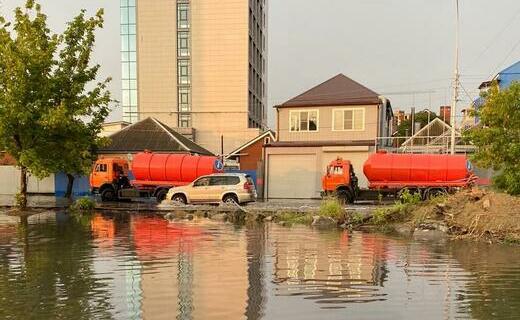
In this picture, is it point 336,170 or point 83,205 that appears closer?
point 83,205

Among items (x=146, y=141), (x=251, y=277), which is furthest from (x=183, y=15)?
(x=251, y=277)

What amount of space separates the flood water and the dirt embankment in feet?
3.85

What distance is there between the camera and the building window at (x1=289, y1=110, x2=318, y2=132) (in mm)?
35969

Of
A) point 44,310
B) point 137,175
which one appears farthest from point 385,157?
point 44,310

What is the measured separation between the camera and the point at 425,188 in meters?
24.7

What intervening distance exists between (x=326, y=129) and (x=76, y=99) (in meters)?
18.8

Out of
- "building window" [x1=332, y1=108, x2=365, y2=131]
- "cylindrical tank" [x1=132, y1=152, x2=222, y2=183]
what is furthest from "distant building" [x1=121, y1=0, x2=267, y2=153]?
"cylindrical tank" [x1=132, y1=152, x2=222, y2=183]

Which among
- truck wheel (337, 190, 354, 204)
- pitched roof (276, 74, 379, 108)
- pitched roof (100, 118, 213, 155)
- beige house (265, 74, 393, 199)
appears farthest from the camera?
pitched roof (100, 118, 213, 155)

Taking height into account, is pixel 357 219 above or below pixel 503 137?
below

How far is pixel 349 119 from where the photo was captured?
3506 centimetres

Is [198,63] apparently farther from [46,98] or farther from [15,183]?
[46,98]

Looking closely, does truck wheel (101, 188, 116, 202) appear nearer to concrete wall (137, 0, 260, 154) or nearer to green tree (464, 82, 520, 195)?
green tree (464, 82, 520, 195)

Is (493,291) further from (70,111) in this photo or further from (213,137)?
(213,137)

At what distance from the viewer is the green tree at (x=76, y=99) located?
22219 mm
